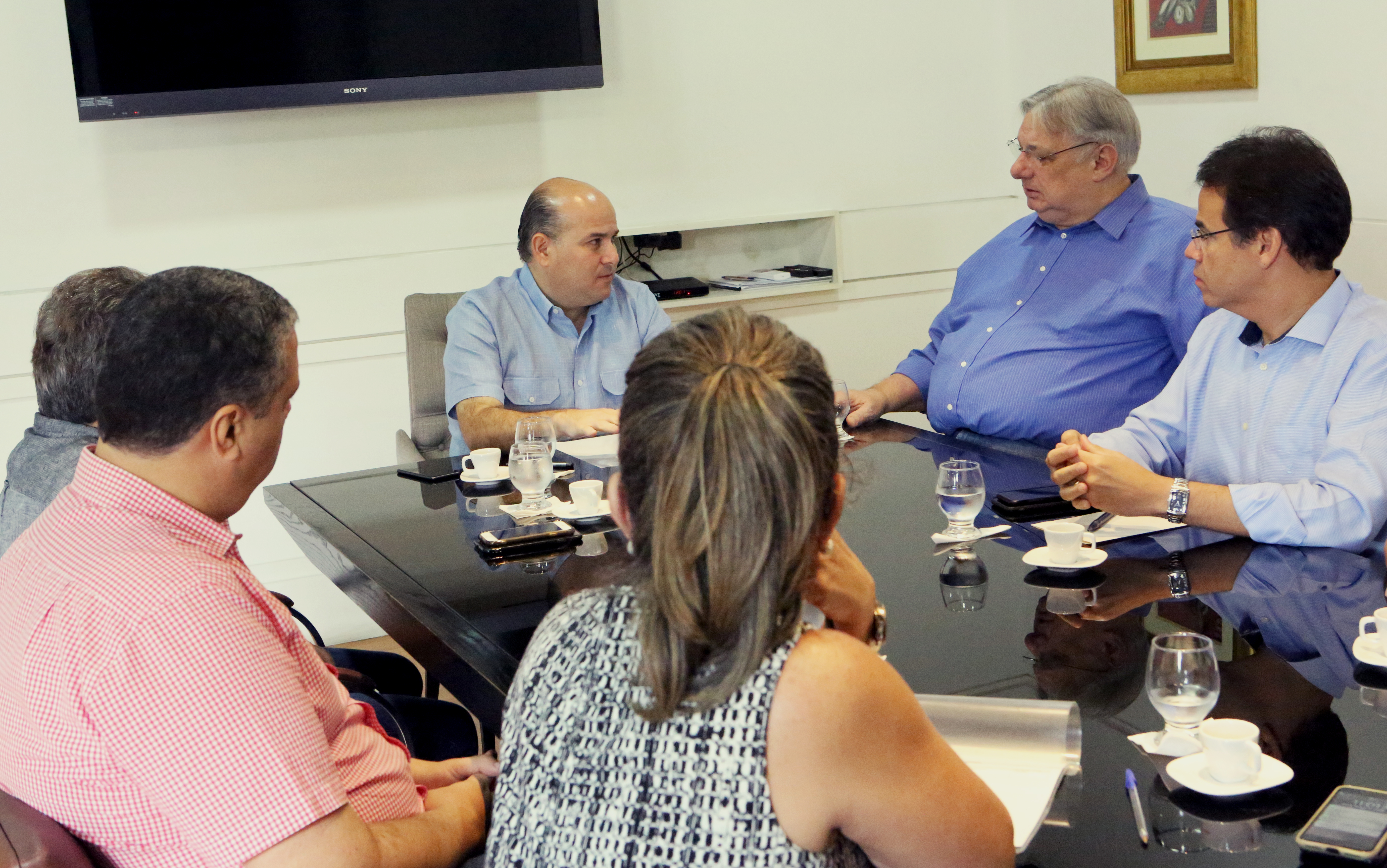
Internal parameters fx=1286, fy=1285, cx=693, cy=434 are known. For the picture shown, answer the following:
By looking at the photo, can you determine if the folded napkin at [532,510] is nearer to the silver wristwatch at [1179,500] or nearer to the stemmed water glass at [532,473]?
the stemmed water glass at [532,473]

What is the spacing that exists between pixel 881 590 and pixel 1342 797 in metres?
Result: 0.71

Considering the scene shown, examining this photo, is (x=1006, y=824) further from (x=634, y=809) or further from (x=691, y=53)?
(x=691, y=53)

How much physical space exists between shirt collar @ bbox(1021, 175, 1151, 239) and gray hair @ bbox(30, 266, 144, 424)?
2042 millimetres

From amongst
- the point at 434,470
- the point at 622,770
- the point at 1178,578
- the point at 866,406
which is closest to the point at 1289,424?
the point at 1178,578

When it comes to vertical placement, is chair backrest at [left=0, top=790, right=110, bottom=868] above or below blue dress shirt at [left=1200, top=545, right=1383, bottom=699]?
above

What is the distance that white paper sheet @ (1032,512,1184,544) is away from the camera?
1844 mm

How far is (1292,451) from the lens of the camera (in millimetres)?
2027

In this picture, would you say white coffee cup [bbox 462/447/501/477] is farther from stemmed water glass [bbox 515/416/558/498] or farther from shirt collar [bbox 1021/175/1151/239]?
shirt collar [bbox 1021/175/1151/239]

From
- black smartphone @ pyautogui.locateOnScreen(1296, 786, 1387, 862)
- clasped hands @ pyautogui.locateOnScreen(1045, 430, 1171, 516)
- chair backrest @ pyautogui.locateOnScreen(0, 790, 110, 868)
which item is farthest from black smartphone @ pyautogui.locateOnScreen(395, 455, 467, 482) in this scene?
black smartphone @ pyautogui.locateOnScreen(1296, 786, 1387, 862)

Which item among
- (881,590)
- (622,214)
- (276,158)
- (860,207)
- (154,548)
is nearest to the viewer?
(154,548)

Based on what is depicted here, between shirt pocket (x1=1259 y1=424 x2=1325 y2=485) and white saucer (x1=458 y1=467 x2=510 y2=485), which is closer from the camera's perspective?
shirt pocket (x1=1259 y1=424 x2=1325 y2=485)

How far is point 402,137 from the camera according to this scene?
378 cm

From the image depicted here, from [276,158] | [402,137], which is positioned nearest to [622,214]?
[402,137]

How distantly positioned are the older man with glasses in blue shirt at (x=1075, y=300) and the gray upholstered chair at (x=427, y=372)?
42.2 inches
